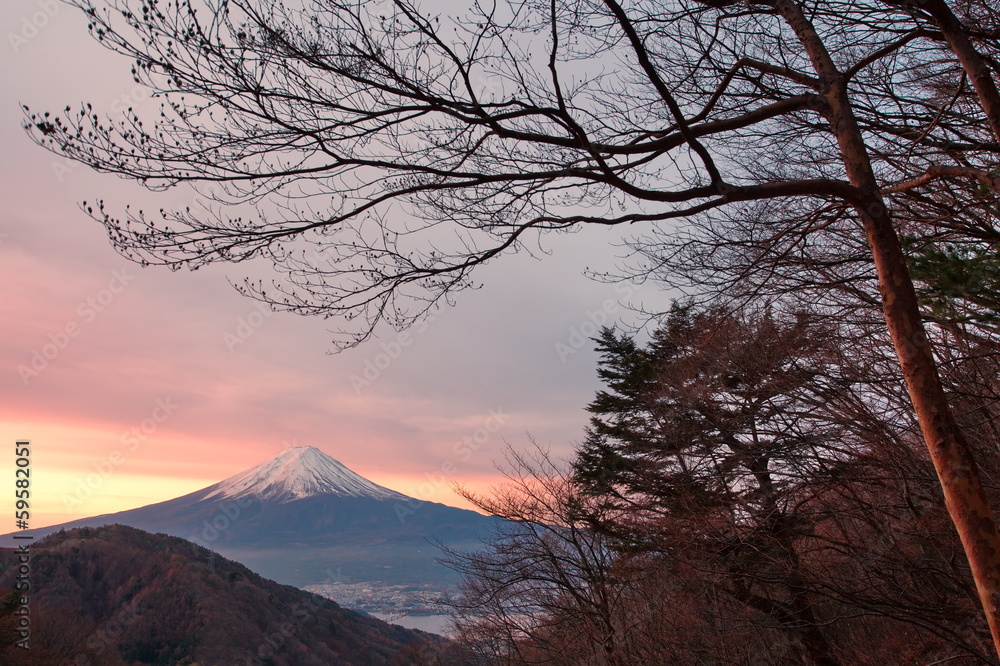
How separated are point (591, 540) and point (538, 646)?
7.64 ft

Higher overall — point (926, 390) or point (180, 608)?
point (926, 390)

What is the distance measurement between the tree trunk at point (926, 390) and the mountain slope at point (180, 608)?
49437mm

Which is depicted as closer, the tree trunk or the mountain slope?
the tree trunk

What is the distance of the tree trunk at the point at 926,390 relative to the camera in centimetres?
211

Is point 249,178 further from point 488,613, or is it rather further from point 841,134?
point 488,613

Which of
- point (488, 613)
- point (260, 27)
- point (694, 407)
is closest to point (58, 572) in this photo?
point (488, 613)

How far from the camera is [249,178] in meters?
3.29

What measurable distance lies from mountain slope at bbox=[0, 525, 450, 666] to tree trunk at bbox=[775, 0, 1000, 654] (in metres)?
49.4

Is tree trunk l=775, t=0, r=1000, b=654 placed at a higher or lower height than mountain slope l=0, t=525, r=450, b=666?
higher

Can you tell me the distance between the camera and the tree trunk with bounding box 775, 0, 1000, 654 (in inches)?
83.0

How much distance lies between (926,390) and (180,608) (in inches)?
2540

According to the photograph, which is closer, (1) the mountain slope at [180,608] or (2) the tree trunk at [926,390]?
(2) the tree trunk at [926,390]

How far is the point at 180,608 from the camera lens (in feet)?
172

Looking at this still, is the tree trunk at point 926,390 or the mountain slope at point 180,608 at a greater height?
the tree trunk at point 926,390
